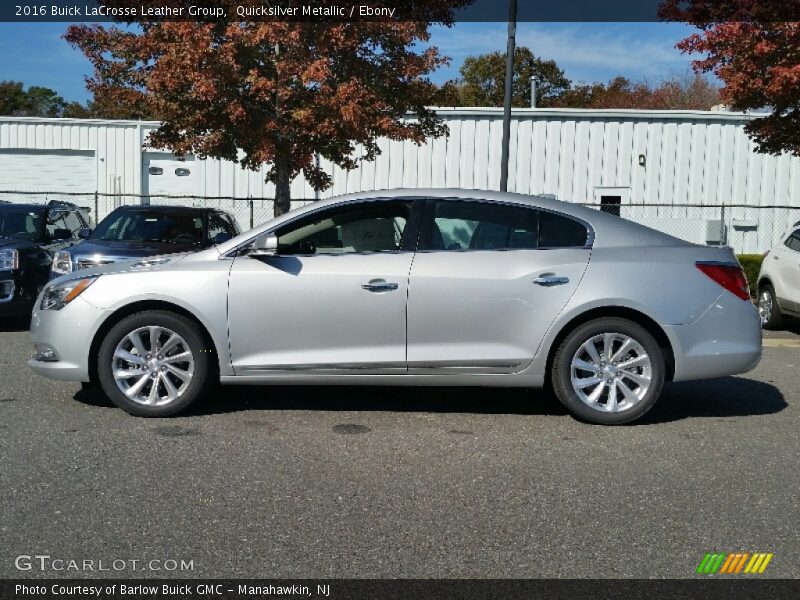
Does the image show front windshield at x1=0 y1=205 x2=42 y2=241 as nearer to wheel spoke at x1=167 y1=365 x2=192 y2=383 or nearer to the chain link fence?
wheel spoke at x1=167 y1=365 x2=192 y2=383

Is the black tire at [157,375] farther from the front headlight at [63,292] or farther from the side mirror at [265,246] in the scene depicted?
the side mirror at [265,246]

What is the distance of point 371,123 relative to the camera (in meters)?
14.9

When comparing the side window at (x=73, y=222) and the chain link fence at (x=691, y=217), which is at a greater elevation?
the chain link fence at (x=691, y=217)

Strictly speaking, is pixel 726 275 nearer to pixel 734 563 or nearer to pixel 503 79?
pixel 734 563

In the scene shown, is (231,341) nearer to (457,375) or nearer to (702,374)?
(457,375)

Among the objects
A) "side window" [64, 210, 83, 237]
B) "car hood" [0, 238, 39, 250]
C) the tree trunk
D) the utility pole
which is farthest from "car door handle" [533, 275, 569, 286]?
the utility pole

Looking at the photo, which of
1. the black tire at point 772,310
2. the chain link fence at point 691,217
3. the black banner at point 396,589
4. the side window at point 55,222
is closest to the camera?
the black banner at point 396,589

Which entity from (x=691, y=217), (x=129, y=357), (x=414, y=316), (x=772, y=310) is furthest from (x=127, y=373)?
(x=691, y=217)

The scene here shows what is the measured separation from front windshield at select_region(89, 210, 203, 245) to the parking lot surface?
4163 mm

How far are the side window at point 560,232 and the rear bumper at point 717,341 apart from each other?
864 millimetres

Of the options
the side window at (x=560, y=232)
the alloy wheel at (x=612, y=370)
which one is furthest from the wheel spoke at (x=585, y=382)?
the side window at (x=560, y=232)

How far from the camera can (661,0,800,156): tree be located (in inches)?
561

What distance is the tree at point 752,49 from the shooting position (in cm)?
1426

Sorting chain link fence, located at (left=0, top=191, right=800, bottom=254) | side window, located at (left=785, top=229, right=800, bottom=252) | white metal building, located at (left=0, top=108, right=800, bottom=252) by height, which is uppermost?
white metal building, located at (left=0, top=108, right=800, bottom=252)
